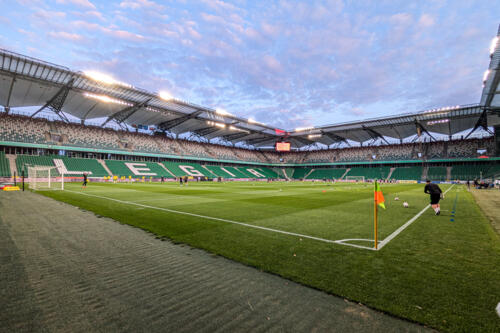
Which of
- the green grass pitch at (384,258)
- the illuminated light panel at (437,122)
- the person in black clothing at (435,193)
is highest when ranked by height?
the illuminated light panel at (437,122)

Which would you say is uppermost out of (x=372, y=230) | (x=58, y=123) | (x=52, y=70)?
(x=52, y=70)

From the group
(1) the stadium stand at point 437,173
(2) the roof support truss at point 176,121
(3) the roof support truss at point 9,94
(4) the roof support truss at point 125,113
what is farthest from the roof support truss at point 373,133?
(3) the roof support truss at point 9,94

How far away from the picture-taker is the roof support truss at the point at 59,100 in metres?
36.9

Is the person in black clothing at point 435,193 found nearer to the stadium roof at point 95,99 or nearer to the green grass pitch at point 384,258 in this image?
the green grass pitch at point 384,258

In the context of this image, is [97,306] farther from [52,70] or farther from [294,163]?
[294,163]

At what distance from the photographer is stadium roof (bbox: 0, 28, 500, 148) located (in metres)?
31.1

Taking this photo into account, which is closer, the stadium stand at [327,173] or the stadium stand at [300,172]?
the stadium stand at [327,173]

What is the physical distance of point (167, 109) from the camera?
165ft

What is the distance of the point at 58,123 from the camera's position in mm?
49562

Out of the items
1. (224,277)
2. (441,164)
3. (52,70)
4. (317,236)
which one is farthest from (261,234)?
(441,164)

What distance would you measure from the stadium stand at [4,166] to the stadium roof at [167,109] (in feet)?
32.9

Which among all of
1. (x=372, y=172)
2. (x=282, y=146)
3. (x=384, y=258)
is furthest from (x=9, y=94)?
(x=372, y=172)

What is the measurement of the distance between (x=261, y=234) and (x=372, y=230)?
359 cm

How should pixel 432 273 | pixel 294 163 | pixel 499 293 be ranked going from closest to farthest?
1. pixel 499 293
2. pixel 432 273
3. pixel 294 163
